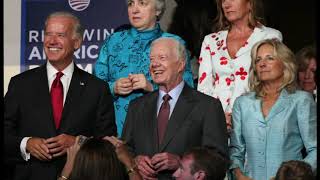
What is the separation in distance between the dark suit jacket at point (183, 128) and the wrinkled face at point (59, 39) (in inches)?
Answer: 26.8

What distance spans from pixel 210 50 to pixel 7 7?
177 centimetres

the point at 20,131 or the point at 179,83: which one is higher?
the point at 179,83

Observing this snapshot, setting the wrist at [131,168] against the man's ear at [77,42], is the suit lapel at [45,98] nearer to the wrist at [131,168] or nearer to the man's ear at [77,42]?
the man's ear at [77,42]

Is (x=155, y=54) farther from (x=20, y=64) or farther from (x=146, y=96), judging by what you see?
(x=20, y=64)

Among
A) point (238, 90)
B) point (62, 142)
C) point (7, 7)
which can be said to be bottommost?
point (62, 142)

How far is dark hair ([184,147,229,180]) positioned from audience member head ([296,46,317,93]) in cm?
131

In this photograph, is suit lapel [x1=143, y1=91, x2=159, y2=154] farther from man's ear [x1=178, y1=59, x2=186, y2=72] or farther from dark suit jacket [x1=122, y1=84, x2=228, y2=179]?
man's ear [x1=178, y1=59, x2=186, y2=72]

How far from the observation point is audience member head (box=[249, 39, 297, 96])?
17.0ft

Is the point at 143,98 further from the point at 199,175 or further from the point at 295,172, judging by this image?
the point at 295,172

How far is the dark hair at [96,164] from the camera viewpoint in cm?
429

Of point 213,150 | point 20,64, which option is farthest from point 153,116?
point 20,64

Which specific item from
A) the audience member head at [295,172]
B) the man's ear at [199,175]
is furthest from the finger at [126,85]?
the audience member head at [295,172]

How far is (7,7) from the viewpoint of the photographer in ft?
21.0

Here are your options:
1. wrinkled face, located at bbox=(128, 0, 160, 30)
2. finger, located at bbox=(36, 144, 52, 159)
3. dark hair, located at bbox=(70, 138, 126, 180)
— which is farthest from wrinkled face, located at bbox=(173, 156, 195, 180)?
wrinkled face, located at bbox=(128, 0, 160, 30)
